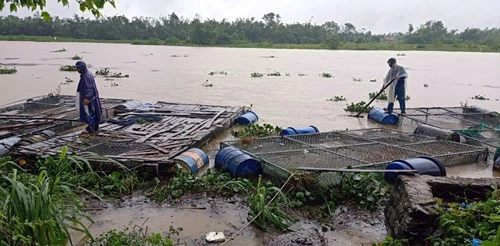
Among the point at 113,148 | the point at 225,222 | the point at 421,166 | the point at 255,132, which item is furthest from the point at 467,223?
the point at 255,132

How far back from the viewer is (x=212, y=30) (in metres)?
58.8

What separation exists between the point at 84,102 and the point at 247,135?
3.28m

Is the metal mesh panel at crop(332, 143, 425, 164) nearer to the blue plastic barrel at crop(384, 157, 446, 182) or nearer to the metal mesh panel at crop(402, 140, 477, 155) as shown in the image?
the metal mesh panel at crop(402, 140, 477, 155)

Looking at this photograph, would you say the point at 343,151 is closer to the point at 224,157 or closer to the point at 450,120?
the point at 224,157

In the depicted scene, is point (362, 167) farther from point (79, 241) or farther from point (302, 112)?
point (302, 112)

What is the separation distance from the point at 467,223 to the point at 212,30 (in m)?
57.2

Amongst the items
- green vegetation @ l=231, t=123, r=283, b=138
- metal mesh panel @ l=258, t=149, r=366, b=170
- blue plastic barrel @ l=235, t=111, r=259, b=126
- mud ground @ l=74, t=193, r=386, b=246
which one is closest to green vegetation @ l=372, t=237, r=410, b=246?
mud ground @ l=74, t=193, r=386, b=246

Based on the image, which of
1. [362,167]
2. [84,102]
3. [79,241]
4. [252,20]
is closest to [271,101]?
[84,102]

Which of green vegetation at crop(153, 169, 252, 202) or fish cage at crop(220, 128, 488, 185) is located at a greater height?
fish cage at crop(220, 128, 488, 185)

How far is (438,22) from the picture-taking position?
6862 cm

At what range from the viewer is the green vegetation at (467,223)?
3.45 m

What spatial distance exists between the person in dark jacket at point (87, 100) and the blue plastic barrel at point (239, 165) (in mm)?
3068

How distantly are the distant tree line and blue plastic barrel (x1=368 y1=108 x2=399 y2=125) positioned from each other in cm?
4896

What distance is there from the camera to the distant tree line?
6231cm
